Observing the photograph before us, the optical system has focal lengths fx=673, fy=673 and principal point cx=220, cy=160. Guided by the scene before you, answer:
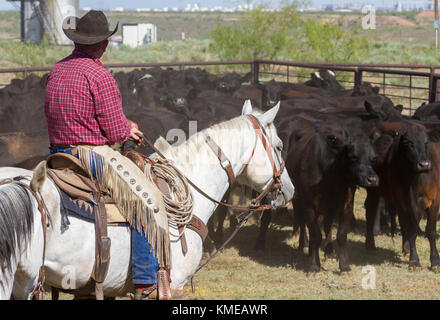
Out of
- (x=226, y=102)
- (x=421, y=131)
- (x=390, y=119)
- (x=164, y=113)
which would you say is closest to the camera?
(x=421, y=131)

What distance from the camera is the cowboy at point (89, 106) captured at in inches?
142

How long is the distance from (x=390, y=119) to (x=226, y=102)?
3.90 m

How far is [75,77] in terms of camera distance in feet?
11.9

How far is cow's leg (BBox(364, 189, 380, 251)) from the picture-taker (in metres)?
7.77

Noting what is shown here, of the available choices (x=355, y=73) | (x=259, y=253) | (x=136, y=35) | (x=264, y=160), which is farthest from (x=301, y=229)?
(x=136, y=35)

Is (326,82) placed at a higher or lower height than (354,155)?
higher

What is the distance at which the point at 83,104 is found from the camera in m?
3.62

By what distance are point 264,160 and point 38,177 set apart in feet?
5.34

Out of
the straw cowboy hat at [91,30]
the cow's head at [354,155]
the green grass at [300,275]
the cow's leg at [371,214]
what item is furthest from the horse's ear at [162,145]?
the cow's leg at [371,214]

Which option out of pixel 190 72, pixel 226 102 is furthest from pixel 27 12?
pixel 226 102

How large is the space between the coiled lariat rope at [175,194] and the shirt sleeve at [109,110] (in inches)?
11.9

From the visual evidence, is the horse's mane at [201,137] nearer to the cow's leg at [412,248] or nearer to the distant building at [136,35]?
the cow's leg at [412,248]

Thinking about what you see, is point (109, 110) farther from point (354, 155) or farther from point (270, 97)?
point (270, 97)
